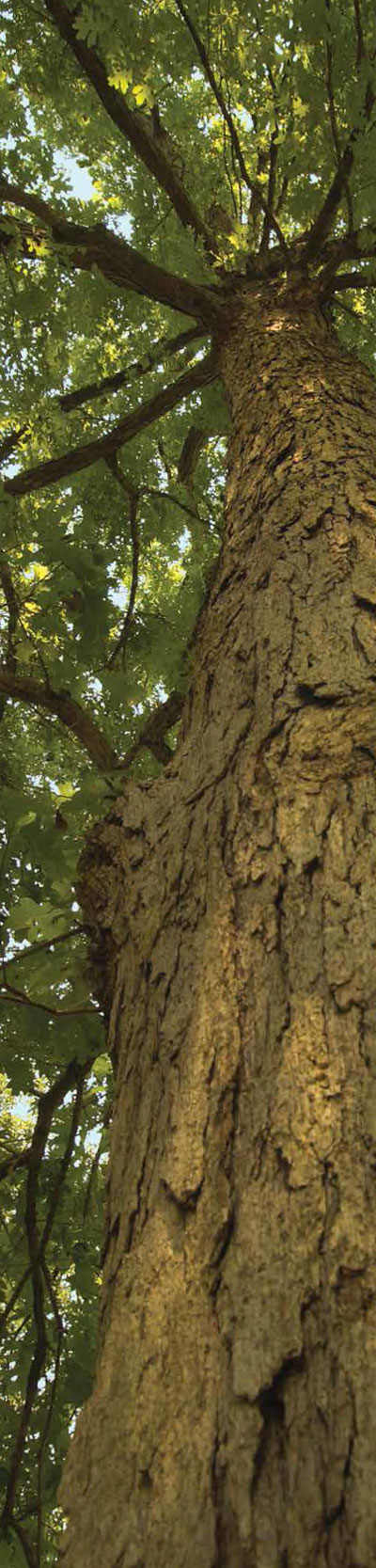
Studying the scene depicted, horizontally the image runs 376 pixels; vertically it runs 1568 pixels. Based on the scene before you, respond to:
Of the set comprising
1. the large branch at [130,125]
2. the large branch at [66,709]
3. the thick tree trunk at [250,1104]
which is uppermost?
the large branch at [130,125]

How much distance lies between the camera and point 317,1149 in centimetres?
99

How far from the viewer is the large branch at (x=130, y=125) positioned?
3.83m

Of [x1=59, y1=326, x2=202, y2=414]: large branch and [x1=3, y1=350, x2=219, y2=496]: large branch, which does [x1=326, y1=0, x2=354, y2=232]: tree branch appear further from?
[x1=59, y1=326, x2=202, y2=414]: large branch

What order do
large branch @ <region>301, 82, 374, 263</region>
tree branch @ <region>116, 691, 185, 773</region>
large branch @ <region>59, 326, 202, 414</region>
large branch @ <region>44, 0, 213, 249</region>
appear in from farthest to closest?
large branch @ <region>59, 326, 202, 414</region>, tree branch @ <region>116, 691, 185, 773</region>, large branch @ <region>44, 0, 213, 249</region>, large branch @ <region>301, 82, 374, 263</region>

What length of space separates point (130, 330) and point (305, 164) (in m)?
1.84

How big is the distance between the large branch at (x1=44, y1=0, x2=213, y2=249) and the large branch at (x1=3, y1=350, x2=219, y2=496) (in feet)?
1.82

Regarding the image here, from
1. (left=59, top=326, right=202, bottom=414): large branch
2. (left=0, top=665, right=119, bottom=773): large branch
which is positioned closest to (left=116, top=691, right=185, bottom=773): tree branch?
(left=0, top=665, right=119, bottom=773): large branch

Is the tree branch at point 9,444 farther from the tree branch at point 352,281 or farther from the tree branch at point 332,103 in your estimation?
the tree branch at point 332,103

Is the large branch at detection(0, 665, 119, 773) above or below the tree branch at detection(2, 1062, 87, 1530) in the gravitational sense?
above

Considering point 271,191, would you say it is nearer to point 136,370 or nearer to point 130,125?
point 130,125

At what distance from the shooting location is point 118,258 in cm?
394

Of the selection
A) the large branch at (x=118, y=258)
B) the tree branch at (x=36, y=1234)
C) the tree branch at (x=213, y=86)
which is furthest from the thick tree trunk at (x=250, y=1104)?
the tree branch at (x=213, y=86)

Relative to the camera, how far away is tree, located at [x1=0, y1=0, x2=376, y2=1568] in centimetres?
88

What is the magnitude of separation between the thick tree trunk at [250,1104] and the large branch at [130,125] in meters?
2.92
